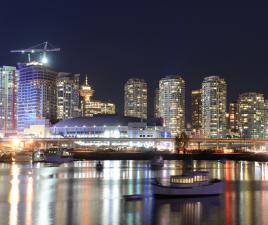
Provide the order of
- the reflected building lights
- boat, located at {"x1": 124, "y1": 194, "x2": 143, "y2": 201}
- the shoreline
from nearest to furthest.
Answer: the reflected building lights < boat, located at {"x1": 124, "y1": 194, "x2": 143, "y2": 201} < the shoreline

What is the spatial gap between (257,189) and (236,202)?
13.0m

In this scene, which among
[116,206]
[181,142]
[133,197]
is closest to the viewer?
[116,206]

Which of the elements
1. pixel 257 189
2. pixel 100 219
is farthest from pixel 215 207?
pixel 257 189

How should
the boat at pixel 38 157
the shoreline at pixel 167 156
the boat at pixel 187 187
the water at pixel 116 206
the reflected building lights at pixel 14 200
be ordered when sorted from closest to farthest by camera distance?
1. the reflected building lights at pixel 14 200
2. the water at pixel 116 206
3. the boat at pixel 187 187
4. the boat at pixel 38 157
5. the shoreline at pixel 167 156

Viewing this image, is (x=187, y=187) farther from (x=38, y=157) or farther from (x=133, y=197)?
(x=38, y=157)

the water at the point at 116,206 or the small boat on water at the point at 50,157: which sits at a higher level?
the small boat on water at the point at 50,157

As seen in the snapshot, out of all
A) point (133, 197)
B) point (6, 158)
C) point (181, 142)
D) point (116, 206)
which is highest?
point (181, 142)

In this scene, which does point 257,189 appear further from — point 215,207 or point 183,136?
point 183,136

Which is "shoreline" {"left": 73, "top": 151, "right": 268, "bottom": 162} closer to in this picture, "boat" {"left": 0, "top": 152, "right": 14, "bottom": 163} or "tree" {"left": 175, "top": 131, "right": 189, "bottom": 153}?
"tree" {"left": 175, "top": 131, "right": 189, "bottom": 153}

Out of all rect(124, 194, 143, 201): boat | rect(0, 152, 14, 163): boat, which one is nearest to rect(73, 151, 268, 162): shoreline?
rect(0, 152, 14, 163): boat

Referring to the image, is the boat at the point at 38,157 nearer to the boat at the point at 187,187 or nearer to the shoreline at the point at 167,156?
the shoreline at the point at 167,156

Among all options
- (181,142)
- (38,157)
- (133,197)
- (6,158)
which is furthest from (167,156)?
(133,197)

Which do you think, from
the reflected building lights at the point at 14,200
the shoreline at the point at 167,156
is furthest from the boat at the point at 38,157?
the reflected building lights at the point at 14,200

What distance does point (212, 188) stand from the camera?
185 feet
